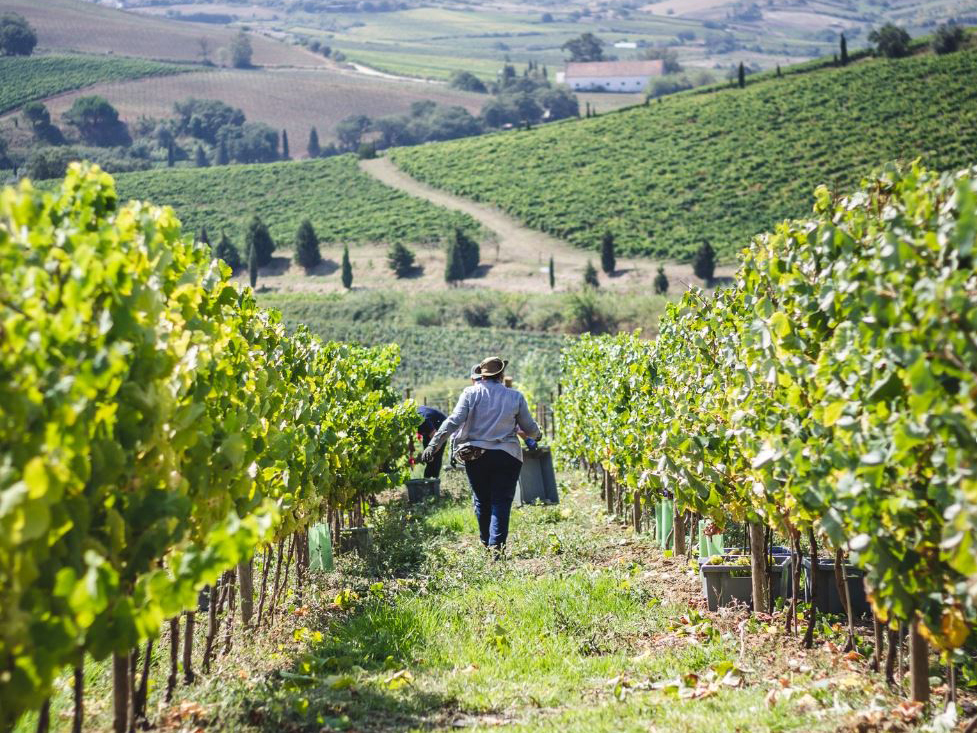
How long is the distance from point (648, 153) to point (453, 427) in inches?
2826

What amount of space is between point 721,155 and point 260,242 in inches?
1173

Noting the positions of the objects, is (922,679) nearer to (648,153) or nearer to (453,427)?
(453,427)

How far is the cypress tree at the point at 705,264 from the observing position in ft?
174

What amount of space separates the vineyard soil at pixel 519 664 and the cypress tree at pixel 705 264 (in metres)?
46.2

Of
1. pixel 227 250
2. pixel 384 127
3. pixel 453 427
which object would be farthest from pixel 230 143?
pixel 453 427

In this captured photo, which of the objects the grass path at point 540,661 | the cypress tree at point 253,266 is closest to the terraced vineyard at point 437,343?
the cypress tree at point 253,266

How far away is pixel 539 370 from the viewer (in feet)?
96.8

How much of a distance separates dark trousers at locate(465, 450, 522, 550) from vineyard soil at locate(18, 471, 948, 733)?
0.52 meters

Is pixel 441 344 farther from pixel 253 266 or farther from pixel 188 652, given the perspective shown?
pixel 188 652

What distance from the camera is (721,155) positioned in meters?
72.6

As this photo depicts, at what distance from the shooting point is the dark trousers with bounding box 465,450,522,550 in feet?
28.0

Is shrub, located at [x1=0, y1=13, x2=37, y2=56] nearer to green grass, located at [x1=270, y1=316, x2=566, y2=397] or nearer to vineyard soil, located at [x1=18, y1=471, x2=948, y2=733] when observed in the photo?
green grass, located at [x1=270, y1=316, x2=566, y2=397]

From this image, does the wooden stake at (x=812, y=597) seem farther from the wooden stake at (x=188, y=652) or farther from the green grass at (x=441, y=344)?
the green grass at (x=441, y=344)

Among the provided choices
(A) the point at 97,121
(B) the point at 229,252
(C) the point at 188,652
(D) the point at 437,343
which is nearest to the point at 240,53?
(A) the point at 97,121
